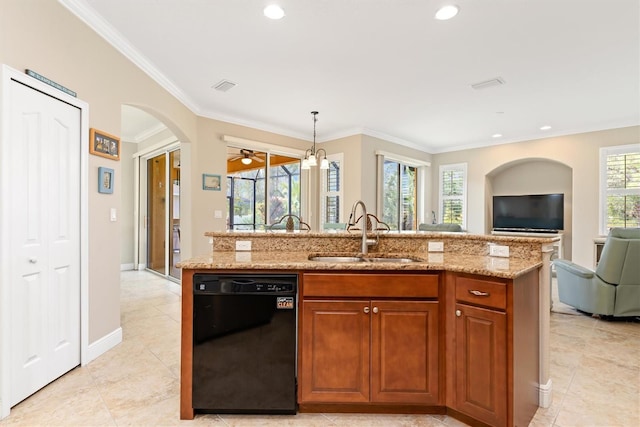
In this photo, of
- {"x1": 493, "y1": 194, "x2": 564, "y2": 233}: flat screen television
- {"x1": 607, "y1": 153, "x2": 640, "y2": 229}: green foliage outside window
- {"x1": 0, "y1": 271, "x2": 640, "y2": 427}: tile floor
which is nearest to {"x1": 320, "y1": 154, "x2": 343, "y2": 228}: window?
{"x1": 493, "y1": 194, "x2": 564, "y2": 233}: flat screen television

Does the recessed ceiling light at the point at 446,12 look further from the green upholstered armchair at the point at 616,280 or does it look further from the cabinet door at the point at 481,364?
the green upholstered armchair at the point at 616,280

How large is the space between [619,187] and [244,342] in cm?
654

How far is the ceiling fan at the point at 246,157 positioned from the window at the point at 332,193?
1.37 metres

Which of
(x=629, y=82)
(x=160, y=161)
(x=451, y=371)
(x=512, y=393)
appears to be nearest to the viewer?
(x=512, y=393)

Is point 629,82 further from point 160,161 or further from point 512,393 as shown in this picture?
point 160,161

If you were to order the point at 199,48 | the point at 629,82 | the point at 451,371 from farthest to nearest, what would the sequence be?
the point at 629,82 < the point at 199,48 < the point at 451,371

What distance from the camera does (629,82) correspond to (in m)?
3.88

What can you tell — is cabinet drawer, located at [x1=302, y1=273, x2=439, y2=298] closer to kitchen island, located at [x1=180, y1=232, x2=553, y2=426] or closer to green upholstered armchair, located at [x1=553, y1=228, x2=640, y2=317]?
kitchen island, located at [x1=180, y1=232, x2=553, y2=426]

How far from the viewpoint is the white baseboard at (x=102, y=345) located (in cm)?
264

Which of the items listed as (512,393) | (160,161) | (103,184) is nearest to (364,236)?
(512,393)

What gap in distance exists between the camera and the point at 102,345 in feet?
9.16

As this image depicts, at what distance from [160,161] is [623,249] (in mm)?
6868

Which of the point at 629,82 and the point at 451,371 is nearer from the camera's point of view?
the point at 451,371

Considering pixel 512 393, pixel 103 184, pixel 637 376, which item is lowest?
pixel 637 376
